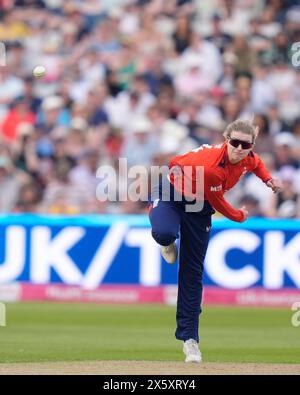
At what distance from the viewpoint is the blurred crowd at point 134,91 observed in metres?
16.1

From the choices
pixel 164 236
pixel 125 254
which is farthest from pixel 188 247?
pixel 125 254

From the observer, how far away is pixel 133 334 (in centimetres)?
1195

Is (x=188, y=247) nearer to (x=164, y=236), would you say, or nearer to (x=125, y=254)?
(x=164, y=236)

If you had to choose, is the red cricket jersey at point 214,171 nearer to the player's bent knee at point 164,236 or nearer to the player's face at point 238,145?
the player's face at point 238,145

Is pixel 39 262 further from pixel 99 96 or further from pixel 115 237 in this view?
pixel 99 96

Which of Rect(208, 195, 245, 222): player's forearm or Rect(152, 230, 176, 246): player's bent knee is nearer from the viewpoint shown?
Rect(152, 230, 176, 246): player's bent knee

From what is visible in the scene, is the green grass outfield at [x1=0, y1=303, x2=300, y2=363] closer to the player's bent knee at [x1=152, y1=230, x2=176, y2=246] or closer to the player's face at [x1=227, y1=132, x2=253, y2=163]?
the player's bent knee at [x1=152, y1=230, x2=176, y2=246]

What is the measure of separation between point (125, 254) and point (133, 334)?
2.70m

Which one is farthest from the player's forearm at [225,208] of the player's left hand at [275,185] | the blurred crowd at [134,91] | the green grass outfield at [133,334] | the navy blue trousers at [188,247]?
the blurred crowd at [134,91]

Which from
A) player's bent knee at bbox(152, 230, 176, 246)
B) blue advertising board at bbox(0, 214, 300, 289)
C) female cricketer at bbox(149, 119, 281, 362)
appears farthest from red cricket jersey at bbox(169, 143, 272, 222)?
blue advertising board at bbox(0, 214, 300, 289)

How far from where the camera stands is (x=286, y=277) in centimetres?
1428

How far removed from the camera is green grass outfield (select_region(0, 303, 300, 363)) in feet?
33.1

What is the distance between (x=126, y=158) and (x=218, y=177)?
25.4 feet
